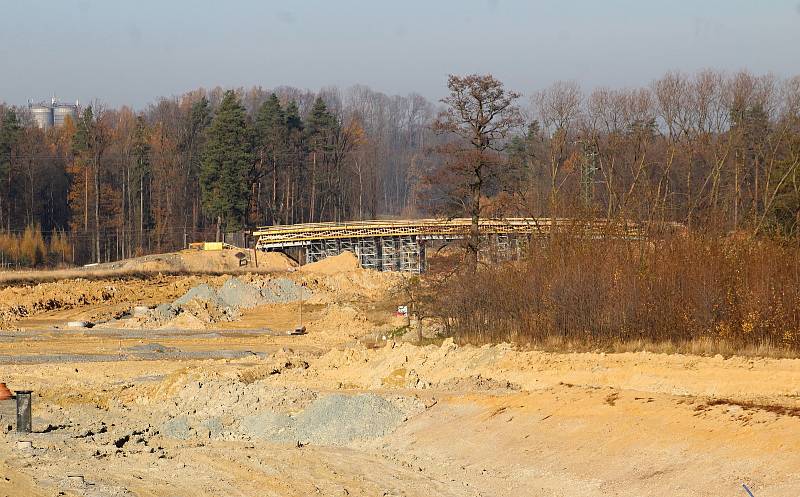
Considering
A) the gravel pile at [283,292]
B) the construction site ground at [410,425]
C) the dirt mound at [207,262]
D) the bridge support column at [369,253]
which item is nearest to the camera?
the construction site ground at [410,425]

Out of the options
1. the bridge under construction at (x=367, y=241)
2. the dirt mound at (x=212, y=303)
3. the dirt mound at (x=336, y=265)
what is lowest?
the dirt mound at (x=212, y=303)

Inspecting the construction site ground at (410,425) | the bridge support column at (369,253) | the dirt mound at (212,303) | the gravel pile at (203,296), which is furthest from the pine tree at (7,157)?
the construction site ground at (410,425)

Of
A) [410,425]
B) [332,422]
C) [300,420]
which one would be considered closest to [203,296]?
[300,420]

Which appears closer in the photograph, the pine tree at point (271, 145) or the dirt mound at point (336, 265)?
the dirt mound at point (336, 265)

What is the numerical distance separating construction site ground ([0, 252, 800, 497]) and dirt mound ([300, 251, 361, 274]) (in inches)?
1245

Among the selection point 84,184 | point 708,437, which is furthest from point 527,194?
point 84,184

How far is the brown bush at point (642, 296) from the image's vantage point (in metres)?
25.5

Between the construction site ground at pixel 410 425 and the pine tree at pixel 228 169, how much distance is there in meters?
49.6

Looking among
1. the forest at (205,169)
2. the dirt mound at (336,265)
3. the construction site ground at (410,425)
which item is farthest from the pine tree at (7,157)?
the construction site ground at (410,425)

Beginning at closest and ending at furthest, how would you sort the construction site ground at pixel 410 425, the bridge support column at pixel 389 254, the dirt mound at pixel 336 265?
the construction site ground at pixel 410 425, the dirt mound at pixel 336 265, the bridge support column at pixel 389 254

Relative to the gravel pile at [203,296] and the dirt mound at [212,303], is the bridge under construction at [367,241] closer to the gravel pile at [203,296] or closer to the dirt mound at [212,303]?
the dirt mound at [212,303]

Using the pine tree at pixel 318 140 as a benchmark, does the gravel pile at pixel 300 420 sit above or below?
below

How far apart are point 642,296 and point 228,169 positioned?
6132 centimetres

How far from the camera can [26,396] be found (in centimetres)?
2092
